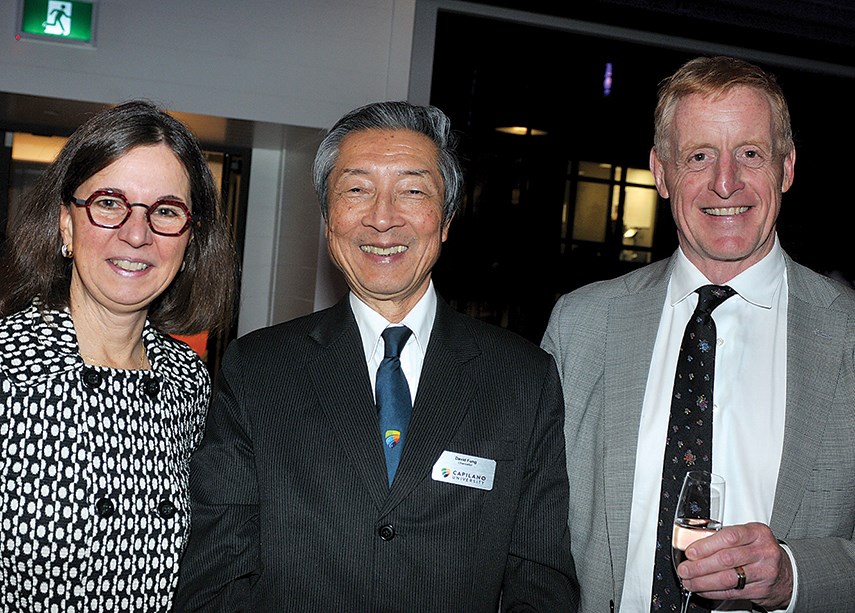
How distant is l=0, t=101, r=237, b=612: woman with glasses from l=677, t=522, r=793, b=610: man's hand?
117 centimetres

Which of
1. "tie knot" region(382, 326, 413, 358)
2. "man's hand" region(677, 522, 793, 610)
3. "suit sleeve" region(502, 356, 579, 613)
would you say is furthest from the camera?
"tie knot" region(382, 326, 413, 358)

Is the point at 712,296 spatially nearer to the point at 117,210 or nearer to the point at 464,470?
the point at 464,470

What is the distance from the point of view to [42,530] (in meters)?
1.96

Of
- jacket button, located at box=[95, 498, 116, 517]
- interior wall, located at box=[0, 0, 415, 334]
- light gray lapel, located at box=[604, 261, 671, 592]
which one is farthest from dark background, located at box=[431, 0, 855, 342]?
jacket button, located at box=[95, 498, 116, 517]

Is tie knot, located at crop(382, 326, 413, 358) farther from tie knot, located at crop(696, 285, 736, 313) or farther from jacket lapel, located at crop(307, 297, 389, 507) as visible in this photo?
tie knot, located at crop(696, 285, 736, 313)

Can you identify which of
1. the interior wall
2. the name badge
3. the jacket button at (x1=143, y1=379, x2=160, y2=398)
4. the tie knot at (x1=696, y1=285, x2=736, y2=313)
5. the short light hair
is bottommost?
the name badge

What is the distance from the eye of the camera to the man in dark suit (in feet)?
6.84

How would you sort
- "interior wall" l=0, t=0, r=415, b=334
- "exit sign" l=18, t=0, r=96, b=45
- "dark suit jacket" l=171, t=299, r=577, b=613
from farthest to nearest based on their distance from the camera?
"interior wall" l=0, t=0, r=415, b=334, "exit sign" l=18, t=0, r=96, b=45, "dark suit jacket" l=171, t=299, r=577, b=613

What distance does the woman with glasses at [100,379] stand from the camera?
199 cm

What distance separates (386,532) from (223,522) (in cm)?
39

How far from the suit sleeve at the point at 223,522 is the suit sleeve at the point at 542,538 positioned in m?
0.62

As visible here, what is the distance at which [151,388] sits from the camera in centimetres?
224

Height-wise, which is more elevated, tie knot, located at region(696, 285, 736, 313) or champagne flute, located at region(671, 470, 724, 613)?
tie knot, located at region(696, 285, 736, 313)

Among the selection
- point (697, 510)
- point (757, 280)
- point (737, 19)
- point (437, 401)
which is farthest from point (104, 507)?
point (737, 19)
